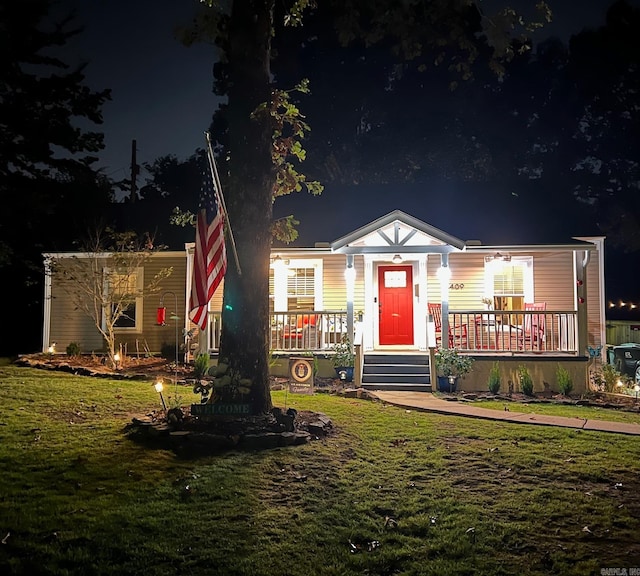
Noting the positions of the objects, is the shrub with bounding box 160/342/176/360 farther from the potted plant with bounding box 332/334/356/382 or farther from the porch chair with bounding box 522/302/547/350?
the porch chair with bounding box 522/302/547/350

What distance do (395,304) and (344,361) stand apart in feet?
9.90

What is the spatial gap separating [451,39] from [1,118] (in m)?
15.1

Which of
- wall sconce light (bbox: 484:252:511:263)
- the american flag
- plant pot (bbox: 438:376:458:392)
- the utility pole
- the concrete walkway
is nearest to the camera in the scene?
the american flag

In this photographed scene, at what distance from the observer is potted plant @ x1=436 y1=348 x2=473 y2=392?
11.6 m

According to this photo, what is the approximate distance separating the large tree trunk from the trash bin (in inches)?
466

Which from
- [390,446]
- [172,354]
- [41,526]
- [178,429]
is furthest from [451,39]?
[172,354]

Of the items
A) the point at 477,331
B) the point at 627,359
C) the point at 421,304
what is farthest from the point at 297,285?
the point at 627,359

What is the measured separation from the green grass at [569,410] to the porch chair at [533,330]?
7.14 feet

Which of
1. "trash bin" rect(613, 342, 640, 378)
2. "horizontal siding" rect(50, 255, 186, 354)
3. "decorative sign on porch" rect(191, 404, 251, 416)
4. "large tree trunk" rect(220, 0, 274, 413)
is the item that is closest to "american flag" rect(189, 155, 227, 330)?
"large tree trunk" rect(220, 0, 274, 413)

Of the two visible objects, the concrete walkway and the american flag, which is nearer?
the american flag

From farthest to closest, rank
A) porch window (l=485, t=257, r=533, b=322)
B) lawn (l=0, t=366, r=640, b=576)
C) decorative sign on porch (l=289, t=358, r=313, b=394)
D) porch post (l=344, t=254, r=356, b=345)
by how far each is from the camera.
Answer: porch window (l=485, t=257, r=533, b=322) → porch post (l=344, t=254, r=356, b=345) → decorative sign on porch (l=289, t=358, r=313, b=394) → lawn (l=0, t=366, r=640, b=576)

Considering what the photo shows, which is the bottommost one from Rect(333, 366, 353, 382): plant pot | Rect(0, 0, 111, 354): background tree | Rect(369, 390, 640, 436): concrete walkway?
Rect(369, 390, 640, 436): concrete walkway

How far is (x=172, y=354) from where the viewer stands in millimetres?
16141

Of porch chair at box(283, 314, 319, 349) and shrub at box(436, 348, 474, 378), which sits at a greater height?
porch chair at box(283, 314, 319, 349)
